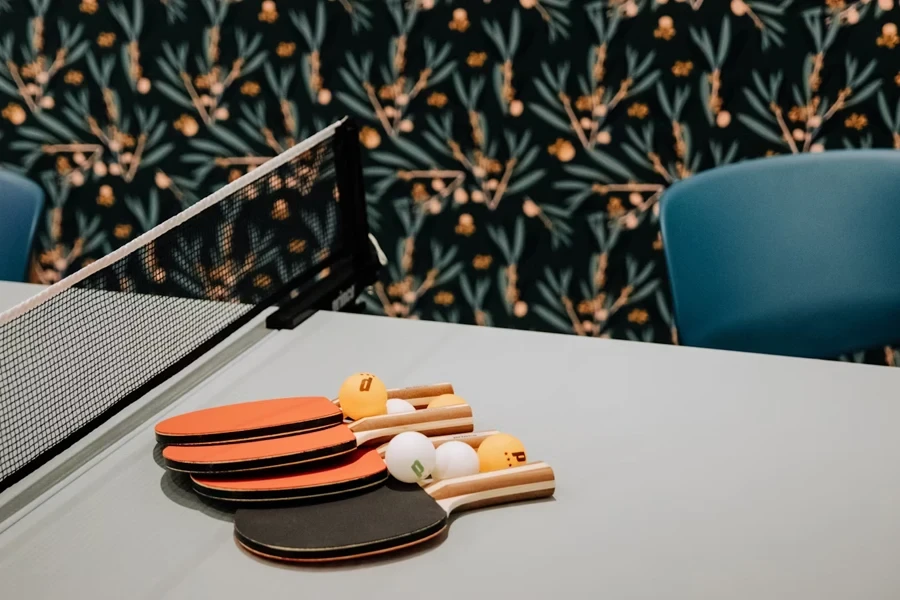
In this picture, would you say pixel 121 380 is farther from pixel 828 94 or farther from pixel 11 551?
pixel 828 94

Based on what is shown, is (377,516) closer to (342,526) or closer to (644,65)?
(342,526)

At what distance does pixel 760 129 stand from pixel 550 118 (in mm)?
486

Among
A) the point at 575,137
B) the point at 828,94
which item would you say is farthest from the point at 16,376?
the point at 828,94

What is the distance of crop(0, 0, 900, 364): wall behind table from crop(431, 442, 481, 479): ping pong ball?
1.50m

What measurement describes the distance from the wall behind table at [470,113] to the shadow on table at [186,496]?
61.0 inches

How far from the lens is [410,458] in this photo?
3.05 feet

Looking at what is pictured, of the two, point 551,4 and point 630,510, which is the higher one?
point 551,4

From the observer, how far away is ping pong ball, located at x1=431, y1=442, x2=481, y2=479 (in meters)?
0.96

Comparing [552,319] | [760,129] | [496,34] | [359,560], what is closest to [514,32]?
[496,34]

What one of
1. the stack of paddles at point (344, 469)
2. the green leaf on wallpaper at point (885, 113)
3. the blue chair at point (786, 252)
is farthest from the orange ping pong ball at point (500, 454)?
the green leaf on wallpaper at point (885, 113)

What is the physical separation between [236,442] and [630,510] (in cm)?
39

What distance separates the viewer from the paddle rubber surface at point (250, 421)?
0.98m

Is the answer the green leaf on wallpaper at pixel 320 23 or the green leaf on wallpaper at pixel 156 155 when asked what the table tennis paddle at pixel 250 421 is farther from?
the green leaf on wallpaper at pixel 156 155

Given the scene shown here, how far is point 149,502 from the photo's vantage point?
3.15 feet
